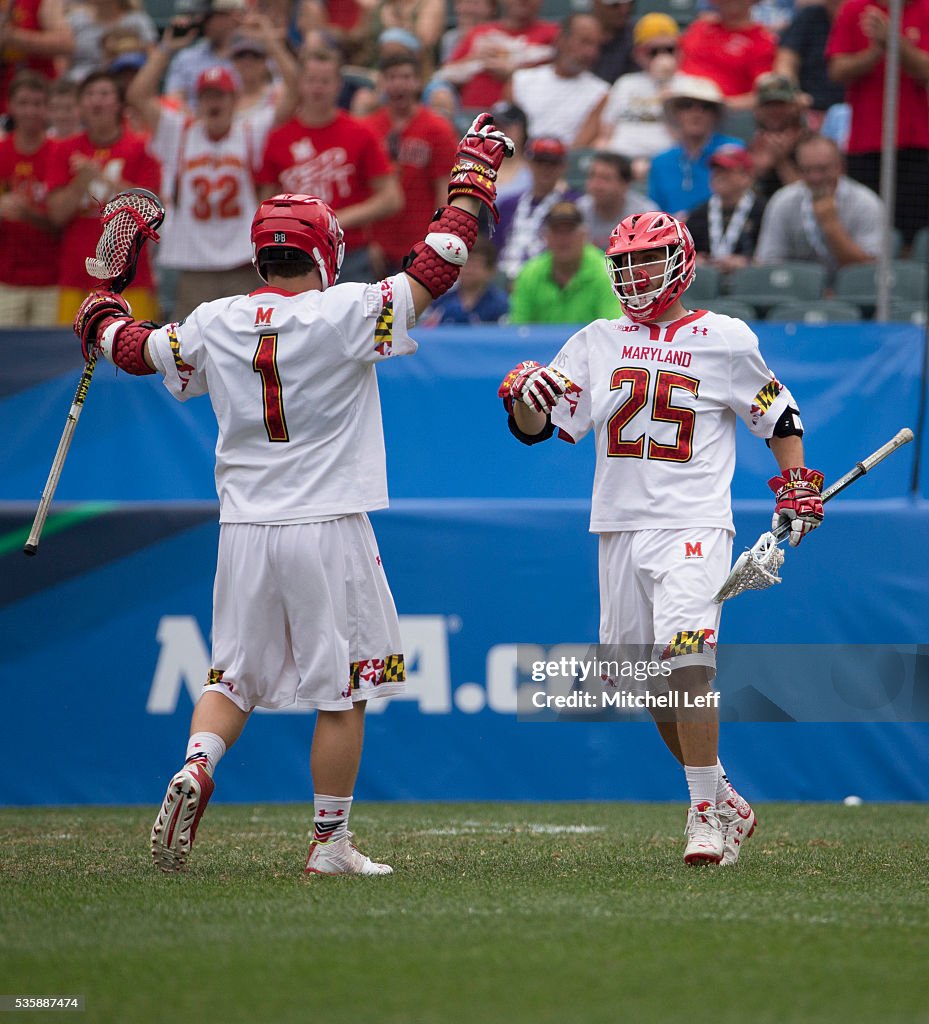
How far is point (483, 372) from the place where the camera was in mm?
8859

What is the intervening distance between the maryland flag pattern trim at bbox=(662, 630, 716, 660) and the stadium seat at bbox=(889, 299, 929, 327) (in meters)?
4.90

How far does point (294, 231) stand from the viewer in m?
5.05

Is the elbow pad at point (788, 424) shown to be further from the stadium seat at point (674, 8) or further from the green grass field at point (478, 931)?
the stadium seat at point (674, 8)

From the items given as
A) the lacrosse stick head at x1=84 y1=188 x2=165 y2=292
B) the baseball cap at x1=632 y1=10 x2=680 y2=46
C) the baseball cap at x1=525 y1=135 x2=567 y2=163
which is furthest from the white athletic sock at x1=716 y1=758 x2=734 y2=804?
the baseball cap at x1=632 y1=10 x2=680 y2=46

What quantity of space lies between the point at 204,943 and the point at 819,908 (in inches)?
65.1

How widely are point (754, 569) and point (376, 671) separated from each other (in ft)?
4.17

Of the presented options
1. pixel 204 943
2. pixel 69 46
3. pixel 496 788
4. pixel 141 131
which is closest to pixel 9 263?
pixel 141 131

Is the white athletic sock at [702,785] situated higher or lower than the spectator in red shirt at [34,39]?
lower

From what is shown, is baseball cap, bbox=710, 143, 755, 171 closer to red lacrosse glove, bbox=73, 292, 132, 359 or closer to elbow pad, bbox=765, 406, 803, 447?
elbow pad, bbox=765, 406, 803, 447

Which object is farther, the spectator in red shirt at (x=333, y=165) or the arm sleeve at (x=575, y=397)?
the spectator in red shirt at (x=333, y=165)

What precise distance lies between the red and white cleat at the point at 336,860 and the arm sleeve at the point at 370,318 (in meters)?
1.53

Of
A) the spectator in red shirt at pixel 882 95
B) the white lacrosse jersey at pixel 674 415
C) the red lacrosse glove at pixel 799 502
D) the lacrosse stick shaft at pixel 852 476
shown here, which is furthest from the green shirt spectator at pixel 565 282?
the red lacrosse glove at pixel 799 502

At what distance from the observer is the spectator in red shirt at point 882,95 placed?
Result: 9.69m

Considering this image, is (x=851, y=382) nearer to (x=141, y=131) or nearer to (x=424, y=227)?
(x=424, y=227)
